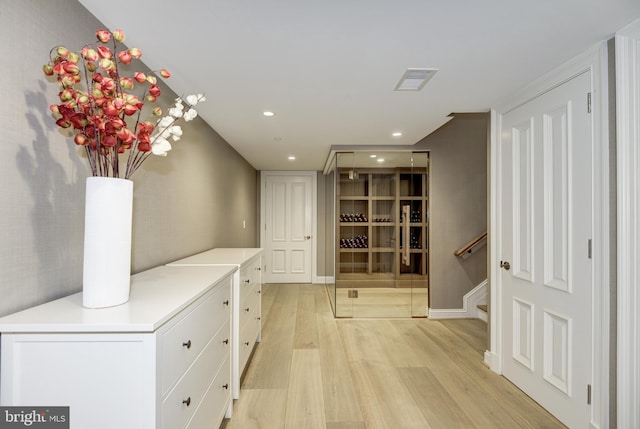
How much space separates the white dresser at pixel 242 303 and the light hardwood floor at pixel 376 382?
0.72ft

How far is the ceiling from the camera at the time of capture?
142 centimetres

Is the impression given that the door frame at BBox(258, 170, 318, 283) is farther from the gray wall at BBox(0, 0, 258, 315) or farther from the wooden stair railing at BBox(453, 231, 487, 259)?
the gray wall at BBox(0, 0, 258, 315)

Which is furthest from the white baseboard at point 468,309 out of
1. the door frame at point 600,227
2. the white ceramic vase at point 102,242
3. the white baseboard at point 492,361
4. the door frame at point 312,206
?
the white ceramic vase at point 102,242

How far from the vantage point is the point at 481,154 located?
4.19 metres

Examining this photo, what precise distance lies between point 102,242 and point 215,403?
1.13 meters

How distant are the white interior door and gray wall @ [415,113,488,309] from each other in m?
2.66

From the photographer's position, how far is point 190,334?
4.43ft

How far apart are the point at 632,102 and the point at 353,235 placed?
297 centimetres

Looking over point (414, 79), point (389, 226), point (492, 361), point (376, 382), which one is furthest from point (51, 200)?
point (389, 226)

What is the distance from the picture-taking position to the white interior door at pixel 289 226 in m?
6.13

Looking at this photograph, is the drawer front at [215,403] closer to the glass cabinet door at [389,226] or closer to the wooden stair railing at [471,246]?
the glass cabinet door at [389,226]

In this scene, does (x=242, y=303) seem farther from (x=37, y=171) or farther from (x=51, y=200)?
(x=37, y=171)

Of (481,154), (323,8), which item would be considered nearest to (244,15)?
(323,8)

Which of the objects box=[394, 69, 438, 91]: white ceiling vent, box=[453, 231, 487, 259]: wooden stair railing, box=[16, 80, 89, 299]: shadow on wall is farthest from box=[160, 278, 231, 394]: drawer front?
box=[453, 231, 487, 259]: wooden stair railing
